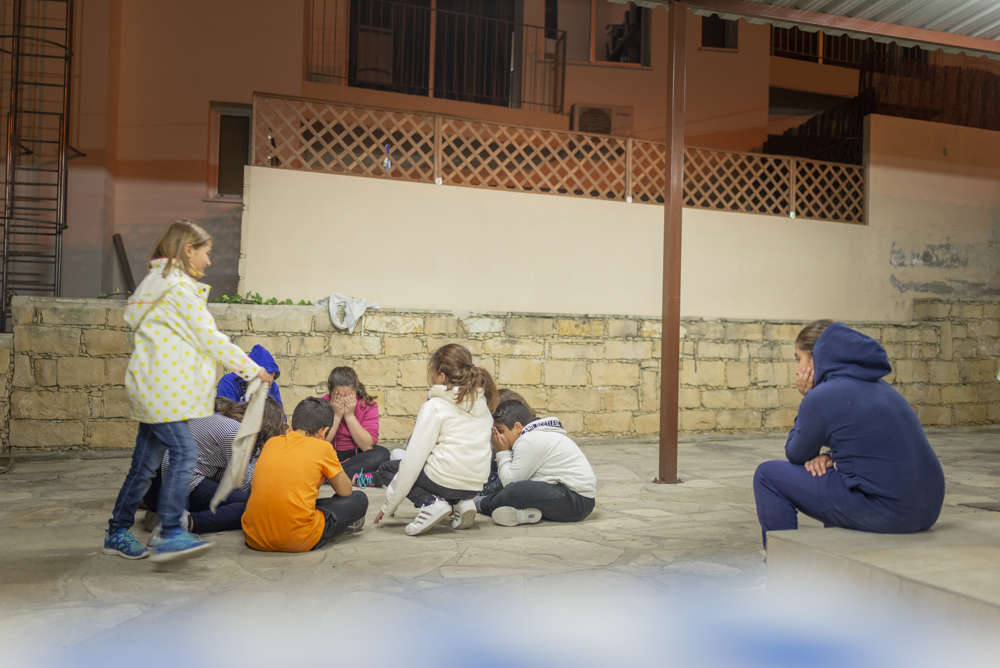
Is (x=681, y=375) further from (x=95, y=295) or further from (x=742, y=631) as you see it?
(x=95, y=295)

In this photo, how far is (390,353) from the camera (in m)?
7.32

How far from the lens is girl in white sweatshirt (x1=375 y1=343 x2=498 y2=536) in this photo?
3781 millimetres

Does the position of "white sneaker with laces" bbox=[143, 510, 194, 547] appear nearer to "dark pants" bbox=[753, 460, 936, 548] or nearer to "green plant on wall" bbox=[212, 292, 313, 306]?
"dark pants" bbox=[753, 460, 936, 548]

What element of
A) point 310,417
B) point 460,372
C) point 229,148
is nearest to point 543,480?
point 460,372

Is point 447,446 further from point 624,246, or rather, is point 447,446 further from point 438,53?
point 438,53

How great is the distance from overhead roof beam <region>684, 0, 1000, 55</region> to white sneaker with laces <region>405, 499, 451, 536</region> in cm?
411

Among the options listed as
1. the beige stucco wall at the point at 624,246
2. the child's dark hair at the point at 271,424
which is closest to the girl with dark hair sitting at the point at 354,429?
the child's dark hair at the point at 271,424

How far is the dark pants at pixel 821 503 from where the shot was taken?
2.80 metres

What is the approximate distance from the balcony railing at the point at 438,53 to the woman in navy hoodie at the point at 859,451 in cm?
928

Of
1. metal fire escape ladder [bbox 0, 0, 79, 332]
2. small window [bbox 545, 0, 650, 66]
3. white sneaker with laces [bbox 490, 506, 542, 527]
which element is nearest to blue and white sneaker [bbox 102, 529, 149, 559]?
white sneaker with laces [bbox 490, 506, 542, 527]

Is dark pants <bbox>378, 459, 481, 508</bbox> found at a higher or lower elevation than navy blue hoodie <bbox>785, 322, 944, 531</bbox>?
lower

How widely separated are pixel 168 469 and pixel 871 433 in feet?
9.36

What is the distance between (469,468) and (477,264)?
171 inches

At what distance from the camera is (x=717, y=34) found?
41.5 ft
